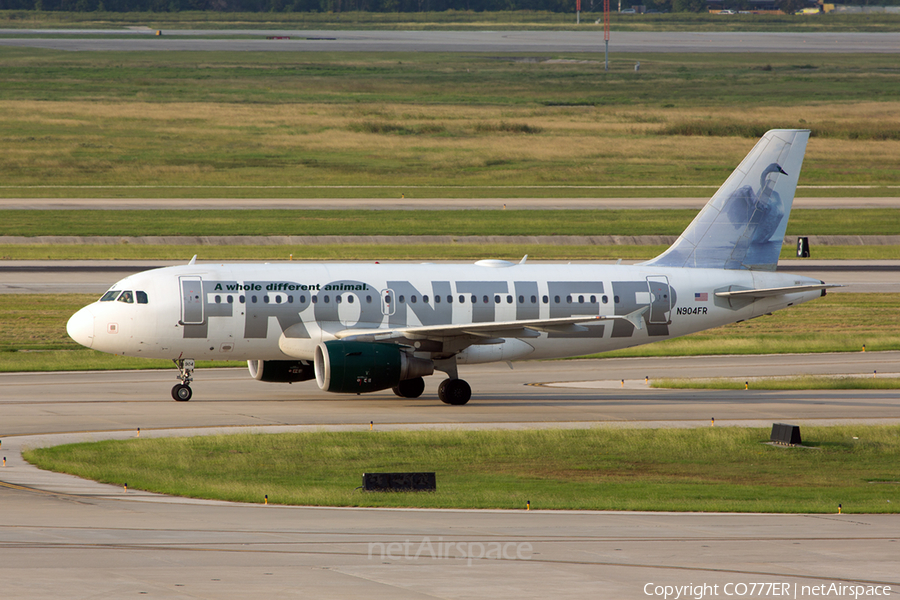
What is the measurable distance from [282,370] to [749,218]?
17477 millimetres

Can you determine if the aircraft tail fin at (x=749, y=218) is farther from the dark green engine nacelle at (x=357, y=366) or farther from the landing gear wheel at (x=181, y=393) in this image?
the landing gear wheel at (x=181, y=393)

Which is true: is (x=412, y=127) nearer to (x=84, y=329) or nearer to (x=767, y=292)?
(x=767, y=292)

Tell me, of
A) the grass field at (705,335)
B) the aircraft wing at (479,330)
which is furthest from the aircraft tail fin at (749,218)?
the grass field at (705,335)

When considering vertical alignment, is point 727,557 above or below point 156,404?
above

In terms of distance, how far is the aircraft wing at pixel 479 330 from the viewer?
37750mm

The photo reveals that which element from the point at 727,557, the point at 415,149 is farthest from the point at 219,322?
the point at 415,149

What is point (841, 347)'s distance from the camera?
53.4 m

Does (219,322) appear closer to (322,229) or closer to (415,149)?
(322,229)

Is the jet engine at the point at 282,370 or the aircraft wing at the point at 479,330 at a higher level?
the aircraft wing at the point at 479,330

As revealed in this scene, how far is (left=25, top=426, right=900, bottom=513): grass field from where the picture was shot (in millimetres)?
25797

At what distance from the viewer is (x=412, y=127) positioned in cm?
13700

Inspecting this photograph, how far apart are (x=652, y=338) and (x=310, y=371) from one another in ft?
39.5

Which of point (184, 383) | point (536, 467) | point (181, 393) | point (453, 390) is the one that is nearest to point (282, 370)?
point (184, 383)

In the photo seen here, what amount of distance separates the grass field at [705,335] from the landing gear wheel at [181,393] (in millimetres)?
8679
